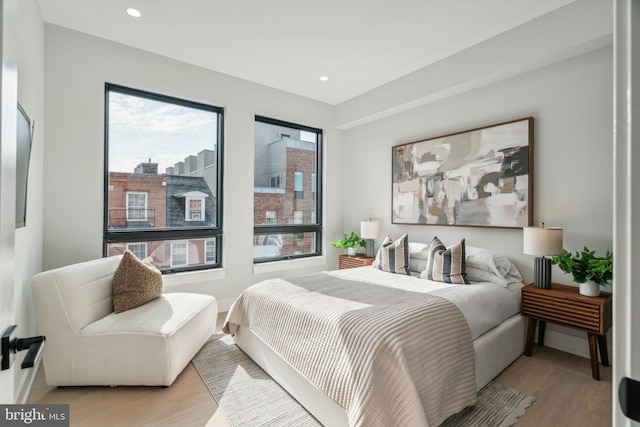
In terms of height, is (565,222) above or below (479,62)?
below

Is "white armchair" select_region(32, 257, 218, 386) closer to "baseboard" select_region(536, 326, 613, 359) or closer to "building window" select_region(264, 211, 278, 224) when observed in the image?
"building window" select_region(264, 211, 278, 224)

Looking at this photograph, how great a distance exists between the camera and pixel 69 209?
286cm

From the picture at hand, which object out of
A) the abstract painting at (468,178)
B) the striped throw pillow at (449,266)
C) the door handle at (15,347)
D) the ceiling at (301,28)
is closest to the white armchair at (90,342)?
the door handle at (15,347)

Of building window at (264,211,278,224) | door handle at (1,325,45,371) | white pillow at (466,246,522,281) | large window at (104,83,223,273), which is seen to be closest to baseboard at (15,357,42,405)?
large window at (104,83,223,273)

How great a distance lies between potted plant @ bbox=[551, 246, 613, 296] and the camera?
2.27 meters

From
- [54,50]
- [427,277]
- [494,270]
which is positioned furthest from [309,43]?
[494,270]

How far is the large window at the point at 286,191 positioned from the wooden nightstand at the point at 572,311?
2.92 m

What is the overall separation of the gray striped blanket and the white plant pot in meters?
1.18

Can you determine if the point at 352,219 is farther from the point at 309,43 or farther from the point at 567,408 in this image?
the point at 567,408

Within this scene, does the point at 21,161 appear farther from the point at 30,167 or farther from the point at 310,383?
the point at 310,383

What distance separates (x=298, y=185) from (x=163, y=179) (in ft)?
6.12

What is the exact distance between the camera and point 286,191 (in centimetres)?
450

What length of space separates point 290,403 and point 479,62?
347 centimetres

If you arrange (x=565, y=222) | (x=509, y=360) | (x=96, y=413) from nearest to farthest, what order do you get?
(x=96, y=413), (x=509, y=360), (x=565, y=222)
